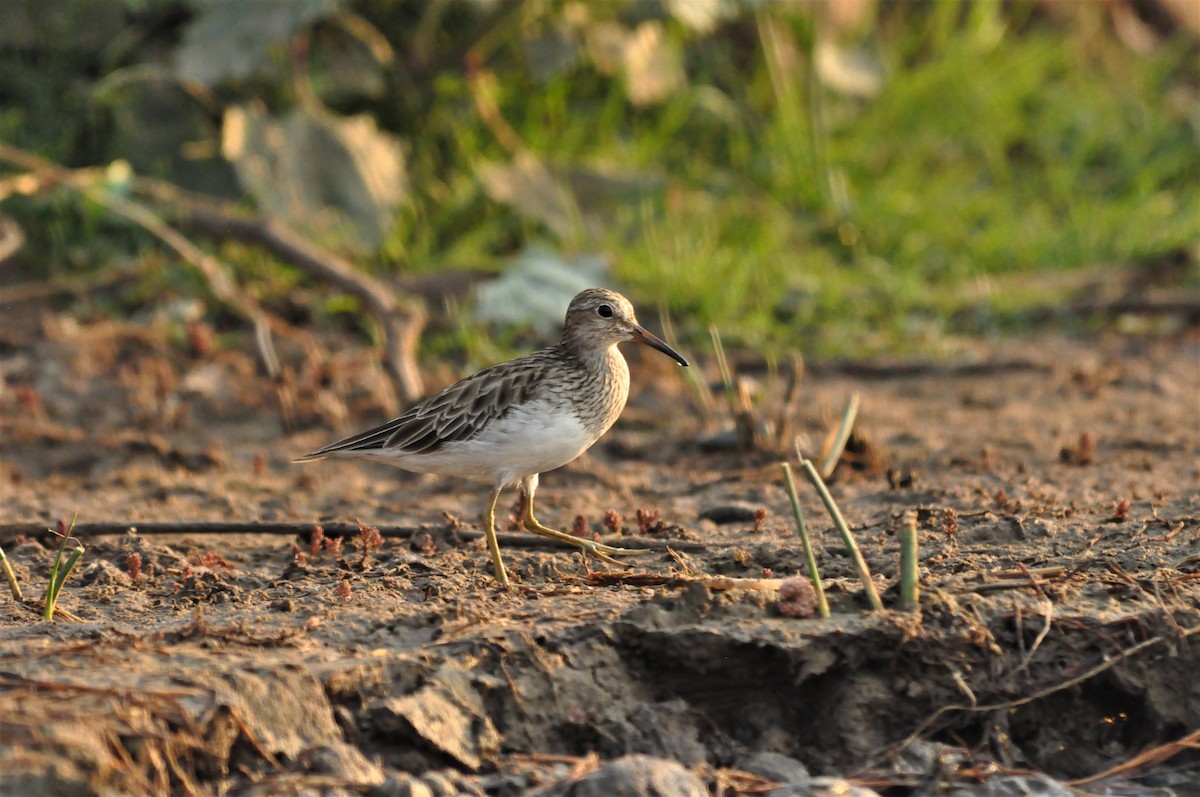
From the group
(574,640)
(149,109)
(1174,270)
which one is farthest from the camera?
(1174,270)

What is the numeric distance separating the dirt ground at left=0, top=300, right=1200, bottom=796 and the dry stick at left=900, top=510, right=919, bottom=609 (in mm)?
63

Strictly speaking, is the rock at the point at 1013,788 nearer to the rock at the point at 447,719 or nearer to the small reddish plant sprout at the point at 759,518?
the rock at the point at 447,719

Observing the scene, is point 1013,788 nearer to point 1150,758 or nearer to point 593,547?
point 1150,758

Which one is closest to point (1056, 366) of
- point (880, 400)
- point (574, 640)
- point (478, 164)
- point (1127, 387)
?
point (1127, 387)

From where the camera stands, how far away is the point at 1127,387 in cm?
720

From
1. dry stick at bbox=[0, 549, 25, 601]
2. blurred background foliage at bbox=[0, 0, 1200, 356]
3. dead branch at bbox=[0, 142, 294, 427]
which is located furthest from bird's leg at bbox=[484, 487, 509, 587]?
blurred background foliage at bbox=[0, 0, 1200, 356]

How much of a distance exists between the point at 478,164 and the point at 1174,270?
398 cm

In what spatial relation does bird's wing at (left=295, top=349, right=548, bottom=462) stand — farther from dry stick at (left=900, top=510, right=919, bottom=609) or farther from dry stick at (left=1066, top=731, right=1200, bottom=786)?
dry stick at (left=1066, top=731, right=1200, bottom=786)

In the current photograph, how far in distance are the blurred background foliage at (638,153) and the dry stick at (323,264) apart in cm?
21

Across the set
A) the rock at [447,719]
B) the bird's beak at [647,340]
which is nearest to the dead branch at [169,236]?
the bird's beak at [647,340]

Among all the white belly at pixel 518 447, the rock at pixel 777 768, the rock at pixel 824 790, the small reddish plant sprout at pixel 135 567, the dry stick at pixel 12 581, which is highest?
the white belly at pixel 518 447

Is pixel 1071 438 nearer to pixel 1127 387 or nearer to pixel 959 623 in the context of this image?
pixel 1127 387

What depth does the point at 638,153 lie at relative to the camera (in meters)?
9.18

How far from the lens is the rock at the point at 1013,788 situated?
3.62 metres
